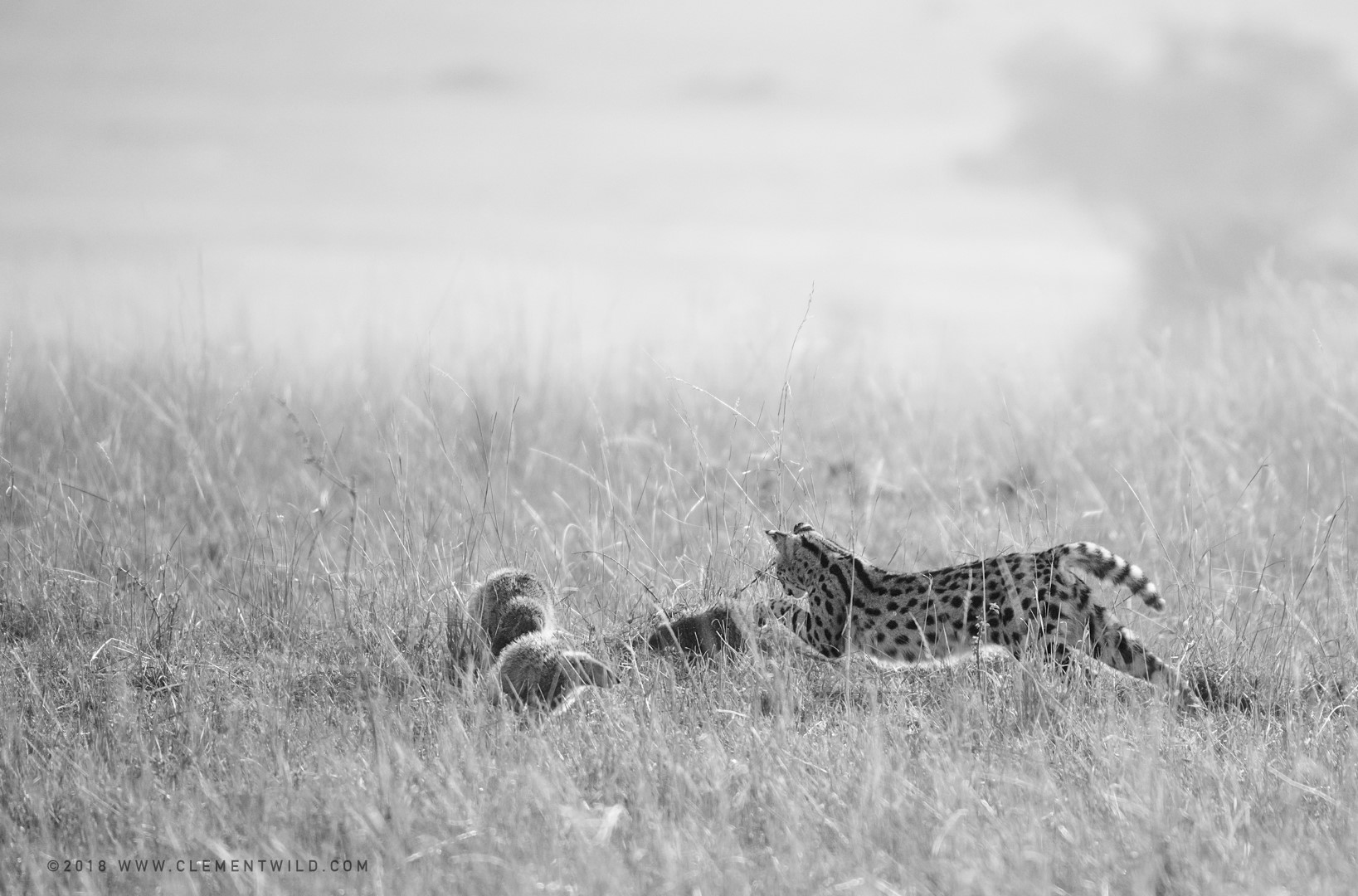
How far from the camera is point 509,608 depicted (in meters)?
5.12

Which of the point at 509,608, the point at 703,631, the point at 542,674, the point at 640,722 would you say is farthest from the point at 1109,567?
the point at 509,608

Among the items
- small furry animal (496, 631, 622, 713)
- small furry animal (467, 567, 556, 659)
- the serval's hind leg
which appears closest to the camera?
small furry animal (496, 631, 622, 713)

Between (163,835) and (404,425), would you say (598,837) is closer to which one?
(163,835)

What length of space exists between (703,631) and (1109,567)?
164cm

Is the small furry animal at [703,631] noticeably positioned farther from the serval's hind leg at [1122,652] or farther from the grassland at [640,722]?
the serval's hind leg at [1122,652]

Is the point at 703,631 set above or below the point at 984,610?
below

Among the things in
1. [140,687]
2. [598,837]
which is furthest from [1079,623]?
[140,687]

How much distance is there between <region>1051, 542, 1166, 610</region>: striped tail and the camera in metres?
4.90

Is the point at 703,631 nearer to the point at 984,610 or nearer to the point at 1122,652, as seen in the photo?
the point at 984,610

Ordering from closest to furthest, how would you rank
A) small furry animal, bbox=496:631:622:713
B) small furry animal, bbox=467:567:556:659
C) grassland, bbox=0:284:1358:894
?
grassland, bbox=0:284:1358:894, small furry animal, bbox=496:631:622:713, small furry animal, bbox=467:567:556:659

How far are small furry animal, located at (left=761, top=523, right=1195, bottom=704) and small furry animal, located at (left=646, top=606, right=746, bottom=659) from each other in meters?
0.22

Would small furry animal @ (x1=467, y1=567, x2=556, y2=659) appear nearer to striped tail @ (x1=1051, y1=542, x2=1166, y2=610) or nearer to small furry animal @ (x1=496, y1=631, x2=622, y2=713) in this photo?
small furry animal @ (x1=496, y1=631, x2=622, y2=713)

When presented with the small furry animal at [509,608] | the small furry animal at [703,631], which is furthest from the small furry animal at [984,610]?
the small furry animal at [509,608]

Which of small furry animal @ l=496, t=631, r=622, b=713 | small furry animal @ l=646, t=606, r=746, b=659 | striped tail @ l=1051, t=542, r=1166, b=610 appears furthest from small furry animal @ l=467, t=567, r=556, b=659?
striped tail @ l=1051, t=542, r=1166, b=610
